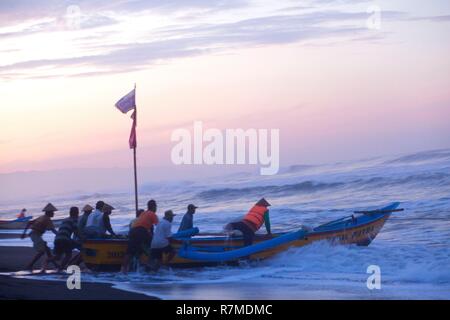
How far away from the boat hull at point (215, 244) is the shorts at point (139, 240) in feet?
1.20

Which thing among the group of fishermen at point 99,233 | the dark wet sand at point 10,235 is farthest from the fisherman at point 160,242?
the dark wet sand at point 10,235

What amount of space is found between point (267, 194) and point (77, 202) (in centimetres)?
1193

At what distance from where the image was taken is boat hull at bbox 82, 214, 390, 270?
524 inches

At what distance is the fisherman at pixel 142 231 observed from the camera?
12.8m

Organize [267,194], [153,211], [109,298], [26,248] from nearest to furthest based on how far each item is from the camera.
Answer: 1. [109,298]
2. [153,211]
3. [26,248]
4. [267,194]

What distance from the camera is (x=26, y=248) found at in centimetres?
1880

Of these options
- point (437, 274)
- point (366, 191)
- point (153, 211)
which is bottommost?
point (437, 274)

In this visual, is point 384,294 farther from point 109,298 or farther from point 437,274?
point 109,298

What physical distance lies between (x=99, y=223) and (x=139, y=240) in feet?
3.60

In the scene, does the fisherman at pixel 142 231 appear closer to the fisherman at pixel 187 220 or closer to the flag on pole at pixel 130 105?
the fisherman at pixel 187 220

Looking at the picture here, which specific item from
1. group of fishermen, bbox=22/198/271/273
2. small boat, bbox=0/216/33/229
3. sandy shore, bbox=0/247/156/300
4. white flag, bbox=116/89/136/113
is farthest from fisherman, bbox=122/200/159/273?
small boat, bbox=0/216/33/229
